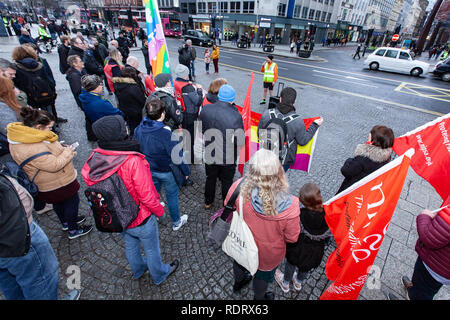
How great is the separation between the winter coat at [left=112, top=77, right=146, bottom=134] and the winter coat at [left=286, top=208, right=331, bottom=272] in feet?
12.9

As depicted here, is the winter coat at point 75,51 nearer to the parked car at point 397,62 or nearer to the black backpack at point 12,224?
the black backpack at point 12,224

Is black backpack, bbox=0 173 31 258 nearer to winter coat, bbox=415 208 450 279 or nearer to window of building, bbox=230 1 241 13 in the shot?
winter coat, bbox=415 208 450 279

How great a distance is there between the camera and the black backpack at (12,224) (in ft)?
5.08

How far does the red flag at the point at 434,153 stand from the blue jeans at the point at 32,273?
4167 mm

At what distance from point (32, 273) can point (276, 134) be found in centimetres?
302

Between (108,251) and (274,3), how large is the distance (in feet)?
134

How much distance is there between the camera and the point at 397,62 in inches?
645

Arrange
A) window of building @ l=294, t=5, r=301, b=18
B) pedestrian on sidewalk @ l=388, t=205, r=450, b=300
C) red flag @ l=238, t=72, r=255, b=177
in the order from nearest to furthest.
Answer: pedestrian on sidewalk @ l=388, t=205, r=450, b=300 → red flag @ l=238, t=72, r=255, b=177 → window of building @ l=294, t=5, r=301, b=18

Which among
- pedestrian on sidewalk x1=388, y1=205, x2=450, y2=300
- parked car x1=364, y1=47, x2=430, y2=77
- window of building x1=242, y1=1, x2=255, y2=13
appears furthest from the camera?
window of building x1=242, y1=1, x2=255, y2=13

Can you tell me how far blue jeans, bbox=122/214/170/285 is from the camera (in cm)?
221

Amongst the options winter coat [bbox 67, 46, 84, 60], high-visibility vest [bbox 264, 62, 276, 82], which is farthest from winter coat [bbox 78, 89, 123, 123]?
Result: high-visibility vest [bbox 264, 62, 276, 82]
